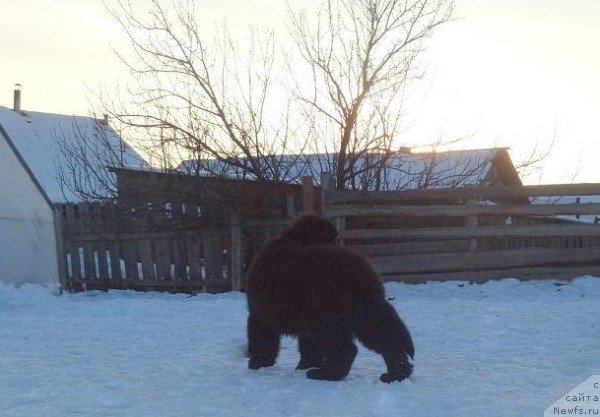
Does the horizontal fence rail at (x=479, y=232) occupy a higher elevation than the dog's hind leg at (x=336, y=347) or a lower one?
higher

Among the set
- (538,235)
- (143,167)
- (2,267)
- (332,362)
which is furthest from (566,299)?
(2,267)

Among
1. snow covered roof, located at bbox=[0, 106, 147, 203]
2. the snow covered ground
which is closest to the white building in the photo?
the snow covered ground

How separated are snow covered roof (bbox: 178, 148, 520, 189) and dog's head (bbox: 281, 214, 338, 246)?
6.93 meters

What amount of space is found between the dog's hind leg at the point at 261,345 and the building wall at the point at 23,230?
8.72 m

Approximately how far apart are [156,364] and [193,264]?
6379mm

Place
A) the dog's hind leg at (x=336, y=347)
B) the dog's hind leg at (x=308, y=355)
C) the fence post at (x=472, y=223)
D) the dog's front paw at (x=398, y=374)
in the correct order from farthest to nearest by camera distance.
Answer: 1. the fence post at (x=472, y=223)
2. the dog's hind leg at (x=308, y=355)
3. the dog's hind leg at (x=336, y=347)
4. the dog's front paw at (x=398, y=374)

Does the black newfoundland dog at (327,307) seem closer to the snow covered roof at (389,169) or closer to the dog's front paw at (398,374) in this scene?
the dog's front paw at (398,374)

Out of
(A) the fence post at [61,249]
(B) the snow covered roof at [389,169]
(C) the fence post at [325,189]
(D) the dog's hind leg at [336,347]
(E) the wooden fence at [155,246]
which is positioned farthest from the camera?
(A) the fence post at [61,249]

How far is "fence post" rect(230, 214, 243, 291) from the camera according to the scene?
42.0 feet

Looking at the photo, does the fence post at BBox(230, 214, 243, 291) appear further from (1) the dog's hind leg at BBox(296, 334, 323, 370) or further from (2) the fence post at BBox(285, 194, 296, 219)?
(1) the dog's hind leg at BBox(296, 334, 323, 370)

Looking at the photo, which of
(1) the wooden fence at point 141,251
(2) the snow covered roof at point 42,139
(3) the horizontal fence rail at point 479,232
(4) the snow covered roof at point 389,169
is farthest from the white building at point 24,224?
(2) the snow covered roof at point 42,139

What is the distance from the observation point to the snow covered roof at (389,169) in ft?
45.3

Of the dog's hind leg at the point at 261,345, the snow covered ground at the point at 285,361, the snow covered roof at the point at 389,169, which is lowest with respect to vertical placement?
the snow covered ground at the point at 285,361

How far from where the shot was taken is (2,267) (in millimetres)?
14336
